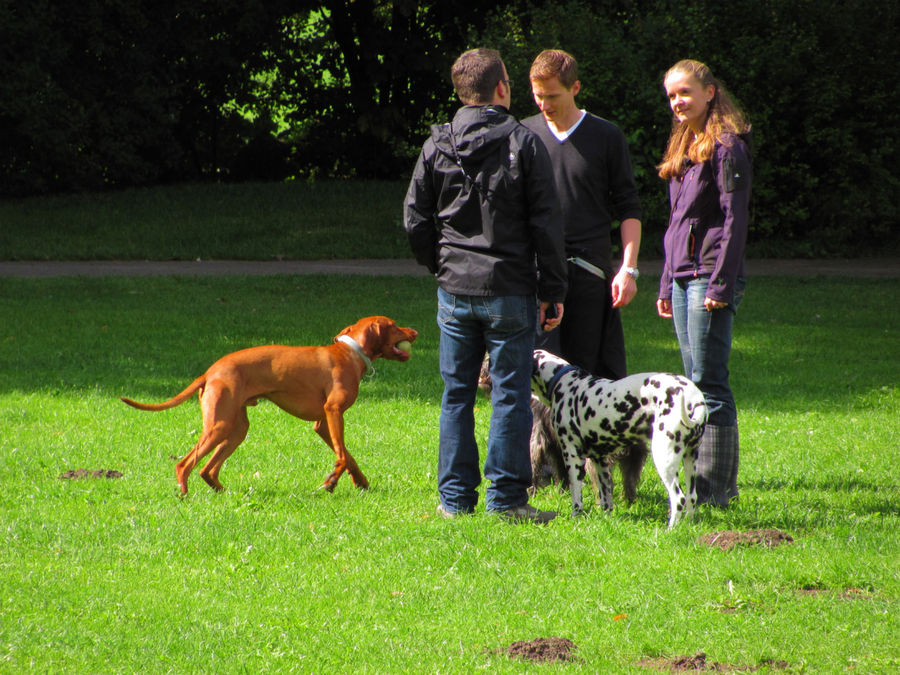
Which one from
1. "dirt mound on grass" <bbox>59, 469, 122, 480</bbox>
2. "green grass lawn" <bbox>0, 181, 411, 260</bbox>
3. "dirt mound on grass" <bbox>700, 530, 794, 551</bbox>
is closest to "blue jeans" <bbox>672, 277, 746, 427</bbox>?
"dirt mound on grass" <bbox>700, 530, 794, 551</bbox>

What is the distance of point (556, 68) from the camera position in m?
5.34

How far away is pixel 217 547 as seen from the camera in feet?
15.9

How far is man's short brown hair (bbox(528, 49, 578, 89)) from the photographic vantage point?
534 centimetres

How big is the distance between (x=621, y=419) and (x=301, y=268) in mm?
12131

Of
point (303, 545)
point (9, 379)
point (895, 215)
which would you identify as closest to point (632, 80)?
point (895, 215)

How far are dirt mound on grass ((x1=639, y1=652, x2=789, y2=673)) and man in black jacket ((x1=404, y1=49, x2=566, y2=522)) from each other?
1582 millimetres

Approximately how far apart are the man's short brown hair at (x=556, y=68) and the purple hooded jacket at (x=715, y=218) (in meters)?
0.77

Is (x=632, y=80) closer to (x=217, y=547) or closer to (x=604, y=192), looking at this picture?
(x=604, y=192)

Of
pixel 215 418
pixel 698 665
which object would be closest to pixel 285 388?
pixel 215 418

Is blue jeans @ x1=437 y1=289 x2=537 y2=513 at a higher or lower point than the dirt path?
higher

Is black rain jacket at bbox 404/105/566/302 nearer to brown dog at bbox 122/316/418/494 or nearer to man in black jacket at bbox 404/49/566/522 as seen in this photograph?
man in black jacket at bbox 404/49/566/522

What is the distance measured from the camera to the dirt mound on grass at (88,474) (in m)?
6.11

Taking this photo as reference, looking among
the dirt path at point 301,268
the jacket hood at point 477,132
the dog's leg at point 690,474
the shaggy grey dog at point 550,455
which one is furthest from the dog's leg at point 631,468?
the dirt path at point 301,268

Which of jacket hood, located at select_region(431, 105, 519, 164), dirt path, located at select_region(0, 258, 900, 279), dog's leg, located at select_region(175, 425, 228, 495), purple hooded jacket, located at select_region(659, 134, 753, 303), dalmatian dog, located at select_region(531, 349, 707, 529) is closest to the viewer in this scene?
jacket hood, located at select_region(431, 105, 519, 164)
